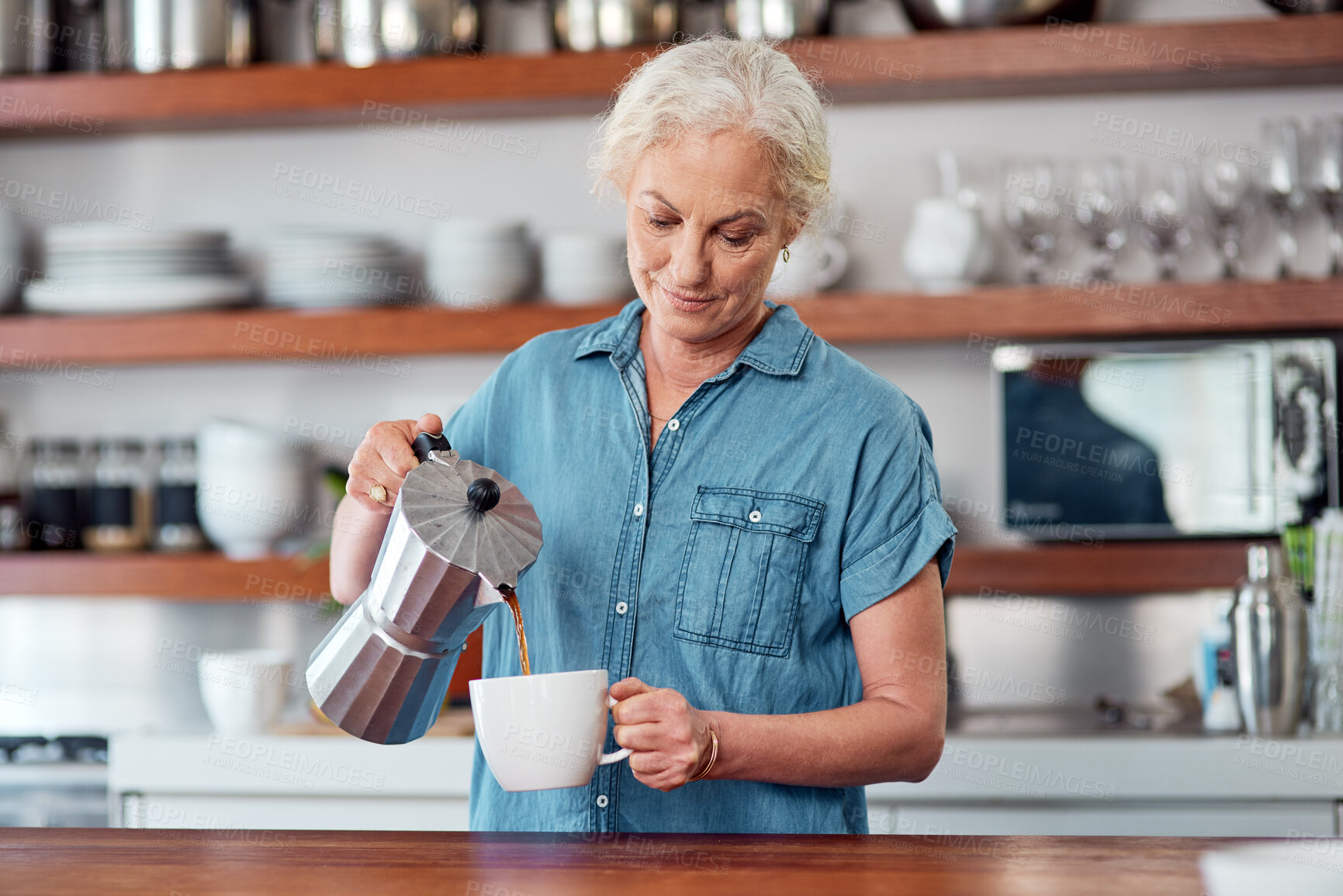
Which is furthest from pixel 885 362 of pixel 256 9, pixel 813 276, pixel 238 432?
pixel 256 9

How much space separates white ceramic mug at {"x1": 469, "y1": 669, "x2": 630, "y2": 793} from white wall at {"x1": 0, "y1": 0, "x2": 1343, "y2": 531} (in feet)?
5.23

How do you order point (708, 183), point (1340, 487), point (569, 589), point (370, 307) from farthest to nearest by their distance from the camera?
point (370, 307) → point (1340, 487) → point (569, 589) → point (708, 183)

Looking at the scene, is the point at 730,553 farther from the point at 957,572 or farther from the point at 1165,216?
the point at 1165,216

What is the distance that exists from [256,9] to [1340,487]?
2121 mm

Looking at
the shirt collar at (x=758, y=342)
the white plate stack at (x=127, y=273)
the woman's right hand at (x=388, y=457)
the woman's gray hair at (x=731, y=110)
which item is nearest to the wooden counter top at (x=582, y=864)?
the woman's right hand at (x=388, y=457)

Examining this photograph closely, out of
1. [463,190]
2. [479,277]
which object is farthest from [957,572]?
[463,190]

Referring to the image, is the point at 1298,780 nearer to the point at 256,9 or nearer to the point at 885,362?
the point at 885,362

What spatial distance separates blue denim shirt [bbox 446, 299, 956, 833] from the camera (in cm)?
112

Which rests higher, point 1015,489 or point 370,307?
point 370,307

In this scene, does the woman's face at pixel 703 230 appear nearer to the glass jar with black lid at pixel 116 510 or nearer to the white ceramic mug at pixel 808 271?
the white ceramic mug at pixel 808 271

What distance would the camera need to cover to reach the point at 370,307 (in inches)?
89.5

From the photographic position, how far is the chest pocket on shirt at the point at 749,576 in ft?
3.69

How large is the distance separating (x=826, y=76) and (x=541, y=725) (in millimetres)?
1553

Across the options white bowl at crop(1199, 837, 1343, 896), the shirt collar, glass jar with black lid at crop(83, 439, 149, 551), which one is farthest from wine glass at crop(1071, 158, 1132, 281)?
glass jar with black lid at crop(83, 439, 149, 551)
